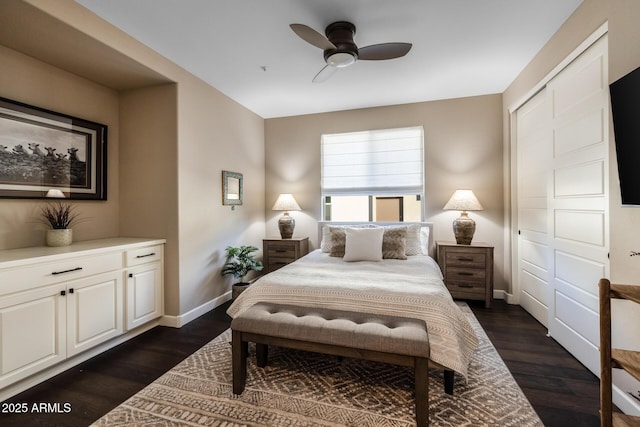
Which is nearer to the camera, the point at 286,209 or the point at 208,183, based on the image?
the point at 208,183

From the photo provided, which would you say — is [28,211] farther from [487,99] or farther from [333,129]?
[487,99]

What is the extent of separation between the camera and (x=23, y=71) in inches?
91.7

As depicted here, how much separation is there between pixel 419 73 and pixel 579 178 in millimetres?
1913

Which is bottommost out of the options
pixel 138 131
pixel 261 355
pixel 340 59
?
pixel 261 355

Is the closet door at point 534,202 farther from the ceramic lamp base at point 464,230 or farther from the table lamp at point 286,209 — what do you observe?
the table lamp at point 286,209

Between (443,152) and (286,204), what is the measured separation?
2.48 m

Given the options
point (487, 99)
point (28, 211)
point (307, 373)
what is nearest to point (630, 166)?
point (307, 373)

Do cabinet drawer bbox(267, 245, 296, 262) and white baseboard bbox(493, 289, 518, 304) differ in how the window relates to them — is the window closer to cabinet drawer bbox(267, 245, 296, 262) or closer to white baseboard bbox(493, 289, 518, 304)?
cabinet drawer bbox(267, 245, 296, 262)

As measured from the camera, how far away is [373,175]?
14.1 feet

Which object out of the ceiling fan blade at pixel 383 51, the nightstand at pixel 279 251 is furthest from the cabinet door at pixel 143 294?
the ceiling fan blade at pixel 383 51

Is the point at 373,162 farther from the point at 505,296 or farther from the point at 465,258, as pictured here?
the point at 505,296

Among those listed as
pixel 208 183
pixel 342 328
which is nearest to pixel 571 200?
pixel 342 328

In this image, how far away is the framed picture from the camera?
225 cm

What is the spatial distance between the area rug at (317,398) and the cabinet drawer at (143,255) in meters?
1.14
